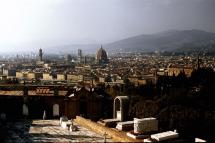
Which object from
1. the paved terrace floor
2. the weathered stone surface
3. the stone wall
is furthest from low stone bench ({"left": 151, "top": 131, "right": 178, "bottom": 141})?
the paved terrace floor

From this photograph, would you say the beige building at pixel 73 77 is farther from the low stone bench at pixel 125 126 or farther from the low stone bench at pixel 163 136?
the low stone bench at pixel 163 136

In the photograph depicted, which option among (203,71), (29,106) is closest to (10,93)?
(29,106)

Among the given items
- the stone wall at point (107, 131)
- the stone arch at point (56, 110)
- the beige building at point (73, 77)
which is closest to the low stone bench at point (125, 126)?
the stone wall at point (107, 131)

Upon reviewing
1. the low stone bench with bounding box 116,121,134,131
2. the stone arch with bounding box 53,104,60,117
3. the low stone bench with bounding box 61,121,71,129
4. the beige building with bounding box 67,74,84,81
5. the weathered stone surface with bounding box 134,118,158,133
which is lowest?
the beige building with bounding box 67,74,84,81

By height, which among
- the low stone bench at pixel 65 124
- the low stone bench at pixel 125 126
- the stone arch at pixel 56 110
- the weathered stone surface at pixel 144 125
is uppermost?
the weathered stone surface at pixel 144 125

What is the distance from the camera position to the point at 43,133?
80.6 feet

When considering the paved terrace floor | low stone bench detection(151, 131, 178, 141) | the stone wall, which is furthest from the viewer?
the paved terrace floor

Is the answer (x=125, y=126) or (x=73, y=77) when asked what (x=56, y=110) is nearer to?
(x=125, y=126)

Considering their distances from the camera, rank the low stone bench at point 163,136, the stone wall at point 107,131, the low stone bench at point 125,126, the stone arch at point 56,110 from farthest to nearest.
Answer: the stone arch at point 56,110 < the low stone bench at point 125,126 < the stone wall at point 107,131 < the low stone bench at point 163,136

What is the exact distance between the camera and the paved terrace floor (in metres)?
22.7

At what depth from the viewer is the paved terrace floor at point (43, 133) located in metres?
22.7

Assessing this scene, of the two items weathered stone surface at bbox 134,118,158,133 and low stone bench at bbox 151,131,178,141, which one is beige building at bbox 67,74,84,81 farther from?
low stone bench at bbox 151,131,178,141

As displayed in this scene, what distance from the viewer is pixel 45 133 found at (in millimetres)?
24531

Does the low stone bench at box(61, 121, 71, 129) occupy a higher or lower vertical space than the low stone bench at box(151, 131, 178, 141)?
lower
